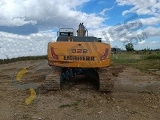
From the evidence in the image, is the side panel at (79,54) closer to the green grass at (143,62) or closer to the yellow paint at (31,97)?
the yellow paint at (31,97)

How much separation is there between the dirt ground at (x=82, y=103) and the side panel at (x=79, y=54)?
3.03ft

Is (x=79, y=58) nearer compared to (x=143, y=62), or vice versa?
(x=79, y=58)

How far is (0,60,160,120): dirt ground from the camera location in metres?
7.03

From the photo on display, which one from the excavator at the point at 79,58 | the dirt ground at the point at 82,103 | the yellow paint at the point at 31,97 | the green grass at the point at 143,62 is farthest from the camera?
the green grass at the point at 143,62

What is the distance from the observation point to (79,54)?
9391 millimetres

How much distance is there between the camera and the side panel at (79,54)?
30.7 ft

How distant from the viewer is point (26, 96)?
9.02 meters

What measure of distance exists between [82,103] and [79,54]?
6.07 ft

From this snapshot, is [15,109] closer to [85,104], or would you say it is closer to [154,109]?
[85,104]

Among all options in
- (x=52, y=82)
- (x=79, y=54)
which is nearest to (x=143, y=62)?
(x=79, y=54)

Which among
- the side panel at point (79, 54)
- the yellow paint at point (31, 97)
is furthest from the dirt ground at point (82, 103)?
the side panel at point (79, 54)

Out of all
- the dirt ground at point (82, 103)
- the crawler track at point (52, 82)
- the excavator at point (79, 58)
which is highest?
the excavator at point (79, 58)

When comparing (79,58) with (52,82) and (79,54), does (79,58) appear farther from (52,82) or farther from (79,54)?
(52,82)

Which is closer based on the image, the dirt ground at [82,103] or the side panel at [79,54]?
the dirt ground at [82,103]
